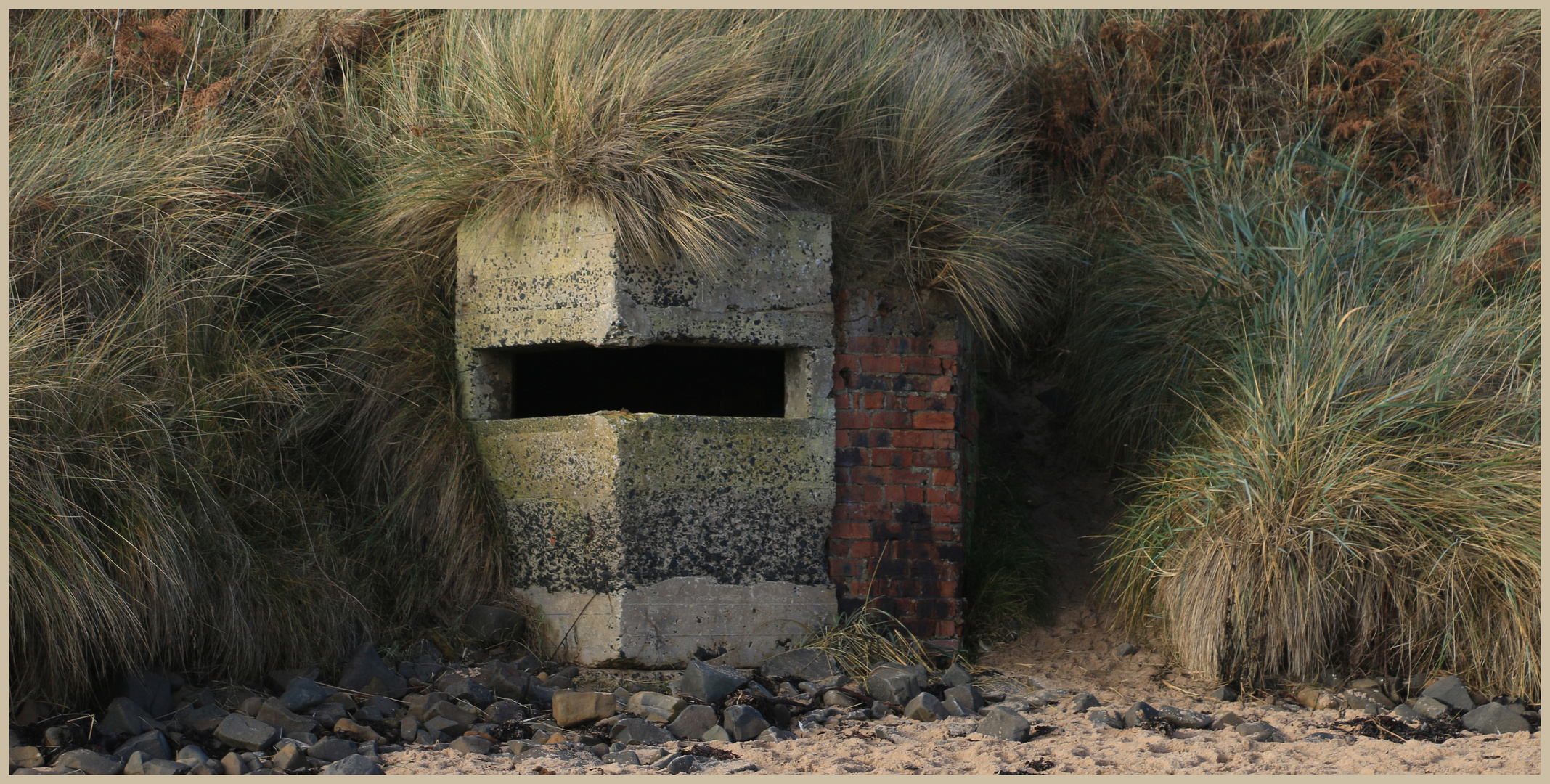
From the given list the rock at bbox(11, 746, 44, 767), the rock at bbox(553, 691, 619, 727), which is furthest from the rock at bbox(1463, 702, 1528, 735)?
the rock at bbox(11, 746, 44, 767)

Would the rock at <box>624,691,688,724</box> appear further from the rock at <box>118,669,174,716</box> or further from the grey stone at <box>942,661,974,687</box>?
the rock at <box>118,669,174,716</box>

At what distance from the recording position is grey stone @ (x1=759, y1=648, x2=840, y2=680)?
4.61 metres

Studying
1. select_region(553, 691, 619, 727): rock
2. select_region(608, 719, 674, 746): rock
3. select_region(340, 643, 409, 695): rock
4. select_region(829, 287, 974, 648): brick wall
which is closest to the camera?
select_region(608, 719, 674, 746): rock

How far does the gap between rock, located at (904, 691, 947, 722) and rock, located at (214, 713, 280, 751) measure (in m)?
2.06

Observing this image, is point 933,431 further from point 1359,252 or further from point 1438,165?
point 1438,165

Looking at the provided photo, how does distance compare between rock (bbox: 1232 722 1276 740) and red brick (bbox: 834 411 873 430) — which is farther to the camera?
red brick (bbox: 834 411 873 430)

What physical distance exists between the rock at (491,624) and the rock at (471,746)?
3.12ft

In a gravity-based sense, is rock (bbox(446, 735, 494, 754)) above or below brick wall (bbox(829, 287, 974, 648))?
below

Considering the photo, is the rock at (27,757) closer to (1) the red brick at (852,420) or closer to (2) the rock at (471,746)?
(2) the rock at (471,746)

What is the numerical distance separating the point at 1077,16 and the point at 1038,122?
0.88 meters

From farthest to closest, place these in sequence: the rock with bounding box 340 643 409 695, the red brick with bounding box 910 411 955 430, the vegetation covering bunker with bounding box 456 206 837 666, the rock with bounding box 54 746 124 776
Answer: the red brick with bounding box 910 411 955 430
the vegetation covering bunker with bounding box 456 206 837 666
the rock with bounding box 340 643 409 695
the rock with bounding box 54 746 124 776

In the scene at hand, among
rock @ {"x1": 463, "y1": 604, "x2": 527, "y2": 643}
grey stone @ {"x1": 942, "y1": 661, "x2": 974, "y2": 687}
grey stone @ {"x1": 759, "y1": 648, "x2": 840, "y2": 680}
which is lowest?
grey stone @ {"x1": 942, "y1": 661, "x2": 974, "y2": 687}

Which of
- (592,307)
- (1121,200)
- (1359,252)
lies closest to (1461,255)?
(1359,252)

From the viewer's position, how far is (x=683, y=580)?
4.74 meters
